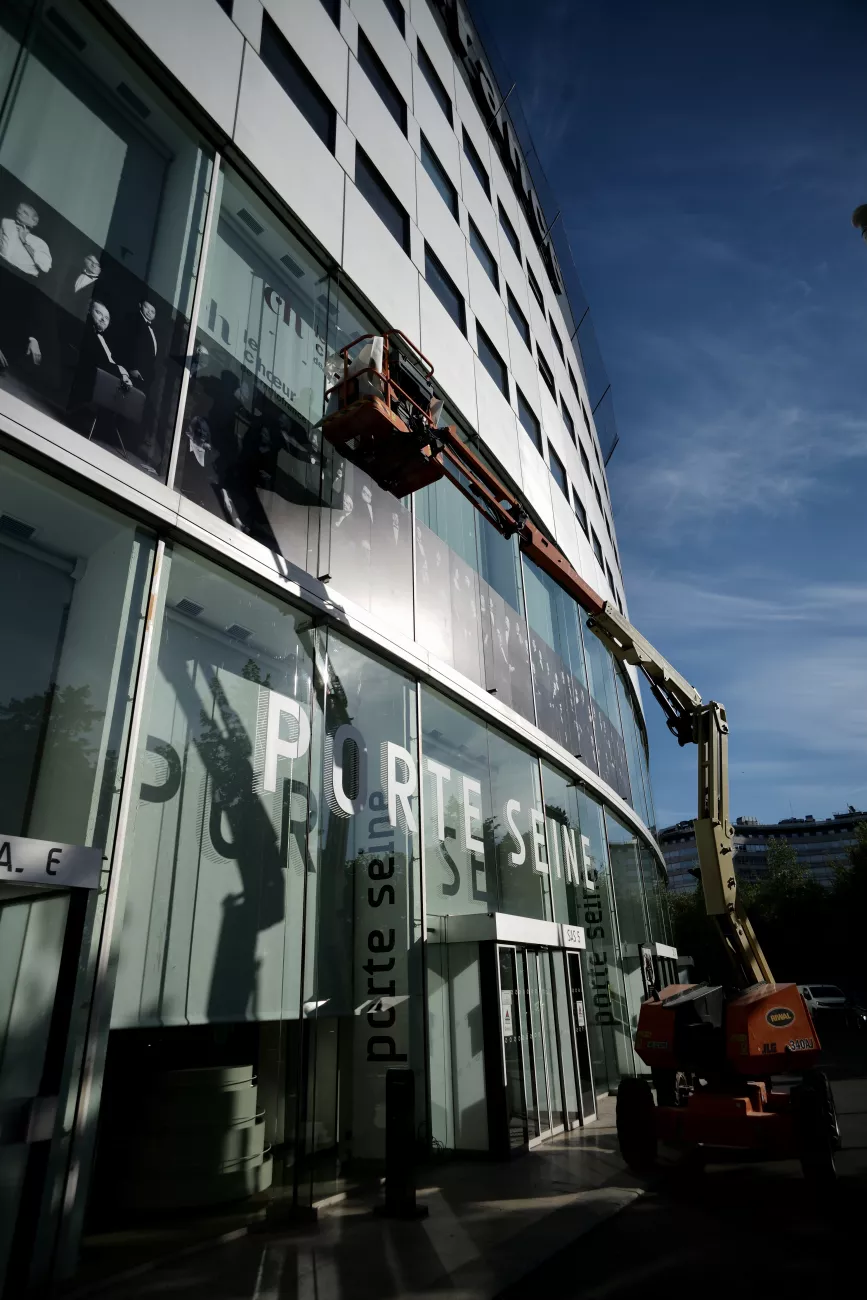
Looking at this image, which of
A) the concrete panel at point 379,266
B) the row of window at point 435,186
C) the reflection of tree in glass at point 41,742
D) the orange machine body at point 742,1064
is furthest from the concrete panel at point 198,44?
the orange machine body at point 742,1064

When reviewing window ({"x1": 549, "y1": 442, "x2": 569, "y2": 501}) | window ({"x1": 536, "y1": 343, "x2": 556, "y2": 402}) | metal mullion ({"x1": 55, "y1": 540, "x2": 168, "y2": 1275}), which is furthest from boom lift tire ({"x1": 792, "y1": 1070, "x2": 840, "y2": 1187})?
window ({"x1": 536, "y1": 343, "x2": 556, "y2": 402})

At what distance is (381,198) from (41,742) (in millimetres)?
11294

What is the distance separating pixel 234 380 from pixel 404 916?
6.61 meters

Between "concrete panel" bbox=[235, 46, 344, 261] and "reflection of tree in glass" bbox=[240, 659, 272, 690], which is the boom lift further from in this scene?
"reflection of tree in glass" bbox=[240, 659, 272, 690]

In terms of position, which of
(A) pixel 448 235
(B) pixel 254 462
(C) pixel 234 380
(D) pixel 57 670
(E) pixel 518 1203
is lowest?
(E) pixel 518 1203

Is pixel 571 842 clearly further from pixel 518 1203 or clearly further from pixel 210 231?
pixel 210 231

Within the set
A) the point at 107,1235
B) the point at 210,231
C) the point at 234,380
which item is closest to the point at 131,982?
the point at 107,1235

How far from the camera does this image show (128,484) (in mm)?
6555

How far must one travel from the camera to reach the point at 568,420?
2511 centimetres

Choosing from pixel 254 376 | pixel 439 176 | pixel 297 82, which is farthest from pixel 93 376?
pixel 439 176

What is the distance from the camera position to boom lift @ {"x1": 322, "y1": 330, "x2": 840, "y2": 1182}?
764 cm

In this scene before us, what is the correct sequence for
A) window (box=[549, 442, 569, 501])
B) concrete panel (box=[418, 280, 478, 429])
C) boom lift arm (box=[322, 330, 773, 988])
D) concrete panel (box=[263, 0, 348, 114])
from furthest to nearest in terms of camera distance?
1. window (box=[549, 442, 569, 501])
2. concrete panel (box=[418, 280, 478, 429])
3. concrete panel (box=[263, 0, 348, 114])
4. boom lift arm (box=[322, 330, 773, 988])

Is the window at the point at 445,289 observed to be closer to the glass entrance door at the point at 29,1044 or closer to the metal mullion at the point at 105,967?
the metal mullion at the point at 105,967

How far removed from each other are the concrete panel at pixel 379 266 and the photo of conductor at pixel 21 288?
17.6ft
